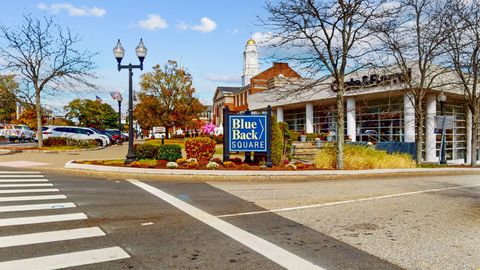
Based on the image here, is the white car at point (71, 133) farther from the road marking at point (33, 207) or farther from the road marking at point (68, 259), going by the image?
the road marking at point (68, 259)

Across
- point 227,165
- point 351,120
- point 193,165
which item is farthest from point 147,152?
point 351,120

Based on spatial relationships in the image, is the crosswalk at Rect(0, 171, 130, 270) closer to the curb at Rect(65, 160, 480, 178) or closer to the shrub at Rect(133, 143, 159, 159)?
the curb at Rect(65, 160, 480, 178)

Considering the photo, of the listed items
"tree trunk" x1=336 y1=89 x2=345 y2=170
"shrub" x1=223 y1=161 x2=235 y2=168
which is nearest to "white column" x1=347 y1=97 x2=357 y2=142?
"tree trunk" x1=336 y1=89 x2=345 y2=170

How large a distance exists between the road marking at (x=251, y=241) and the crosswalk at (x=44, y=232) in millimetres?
1672

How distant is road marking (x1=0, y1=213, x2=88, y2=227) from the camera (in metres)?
6.07

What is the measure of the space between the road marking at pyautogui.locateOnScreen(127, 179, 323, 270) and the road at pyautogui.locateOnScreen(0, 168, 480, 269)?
0.01 m

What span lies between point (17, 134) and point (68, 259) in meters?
43.5

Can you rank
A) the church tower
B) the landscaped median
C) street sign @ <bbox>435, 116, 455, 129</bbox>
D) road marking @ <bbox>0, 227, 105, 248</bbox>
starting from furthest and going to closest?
the church tower < street sign @ <bbox>435, 116, 455, 129</bbox> < the landscaped median < road marking @ <bbox>0, 227, 105, 248</bbox>

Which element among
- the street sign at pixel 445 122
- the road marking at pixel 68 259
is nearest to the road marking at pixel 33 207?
the road marking at pixel 68 259

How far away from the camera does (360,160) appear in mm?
16359

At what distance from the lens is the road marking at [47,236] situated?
505 centimetres

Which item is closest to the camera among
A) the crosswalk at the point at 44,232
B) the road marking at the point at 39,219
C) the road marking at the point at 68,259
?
the road marking at the point at 68,259

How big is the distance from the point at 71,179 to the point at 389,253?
10.1m

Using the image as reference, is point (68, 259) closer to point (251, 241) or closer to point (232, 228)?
point (251, 241)
